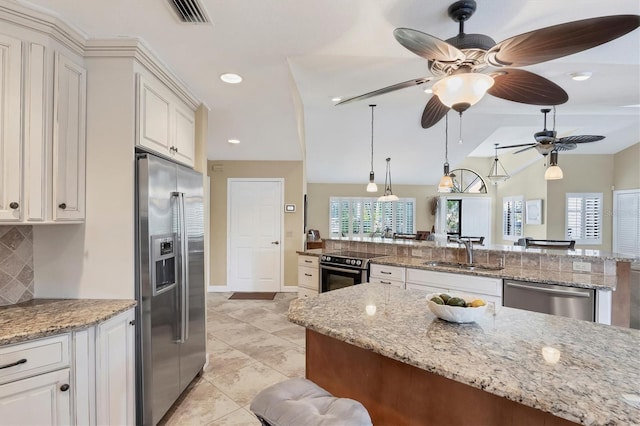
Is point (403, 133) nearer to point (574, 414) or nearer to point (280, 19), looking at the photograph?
point (280, 19)

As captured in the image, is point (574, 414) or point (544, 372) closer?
point (574, 414)

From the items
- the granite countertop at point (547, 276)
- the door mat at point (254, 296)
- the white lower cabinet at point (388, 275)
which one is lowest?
the door mat at point (254, 296)

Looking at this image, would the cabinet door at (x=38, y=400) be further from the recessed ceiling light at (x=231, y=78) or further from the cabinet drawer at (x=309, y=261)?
the cabinet drawer at (x=309, y=261)

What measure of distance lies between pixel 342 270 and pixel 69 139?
2772mm

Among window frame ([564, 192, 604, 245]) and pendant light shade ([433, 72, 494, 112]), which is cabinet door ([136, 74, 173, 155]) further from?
window frame ([564, 192, 604, 245])

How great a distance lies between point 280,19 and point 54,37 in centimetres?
124

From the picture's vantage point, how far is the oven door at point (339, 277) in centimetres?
353

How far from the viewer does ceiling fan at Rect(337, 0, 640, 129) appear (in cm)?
133

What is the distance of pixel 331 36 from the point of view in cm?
195

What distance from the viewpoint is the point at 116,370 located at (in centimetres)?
171

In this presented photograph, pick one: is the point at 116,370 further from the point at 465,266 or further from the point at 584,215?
the point at 584,215

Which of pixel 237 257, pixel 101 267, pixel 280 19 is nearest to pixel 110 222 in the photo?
pixel 101 267

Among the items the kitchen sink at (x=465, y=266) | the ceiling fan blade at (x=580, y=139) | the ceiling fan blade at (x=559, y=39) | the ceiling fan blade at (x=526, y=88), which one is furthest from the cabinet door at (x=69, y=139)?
the ceiling fan blade at (x=580, y=139)

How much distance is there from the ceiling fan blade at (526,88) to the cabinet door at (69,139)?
8.07ft
